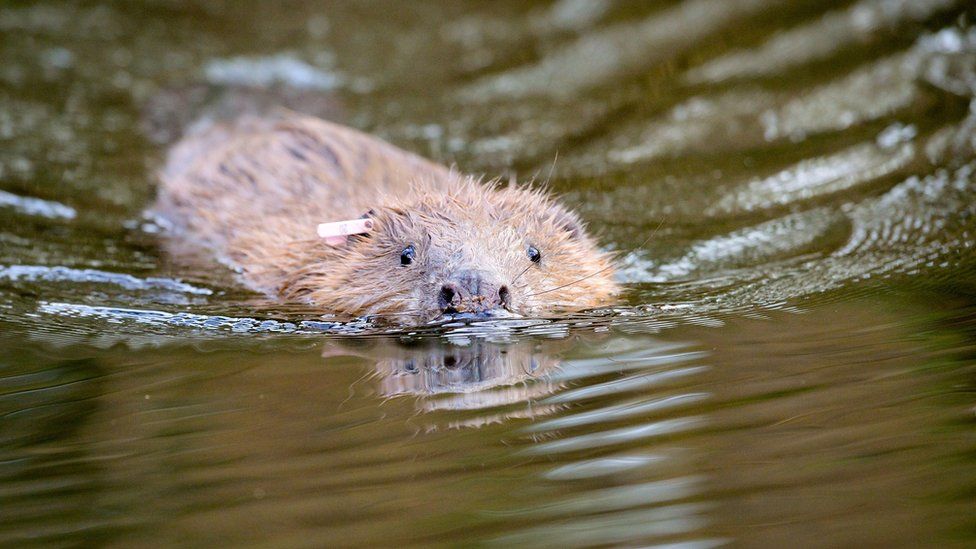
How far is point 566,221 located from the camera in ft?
15.7

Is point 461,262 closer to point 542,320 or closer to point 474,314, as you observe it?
point 474,314

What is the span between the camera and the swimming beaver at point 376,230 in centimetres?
419

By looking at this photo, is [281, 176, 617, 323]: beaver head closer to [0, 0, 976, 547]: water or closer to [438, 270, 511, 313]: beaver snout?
[438, 270, 511, 313]: beaver snout

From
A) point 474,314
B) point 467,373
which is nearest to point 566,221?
point 474,314

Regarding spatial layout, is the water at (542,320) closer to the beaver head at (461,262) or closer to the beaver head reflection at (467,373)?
the beaver head reflection at (467,373)

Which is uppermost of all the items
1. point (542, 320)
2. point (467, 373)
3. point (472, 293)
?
point (472, 293)

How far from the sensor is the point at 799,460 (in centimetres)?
272

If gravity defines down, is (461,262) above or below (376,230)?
below

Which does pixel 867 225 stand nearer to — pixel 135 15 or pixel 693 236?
pixel 693 236

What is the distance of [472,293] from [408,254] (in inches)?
21.1

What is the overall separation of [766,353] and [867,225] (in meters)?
2.13

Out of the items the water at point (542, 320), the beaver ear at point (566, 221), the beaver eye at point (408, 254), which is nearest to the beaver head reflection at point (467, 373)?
the water at point (542, 320)

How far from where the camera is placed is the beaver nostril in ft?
13.0

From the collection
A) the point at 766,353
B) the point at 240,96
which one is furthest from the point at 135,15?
the point at 766,353
